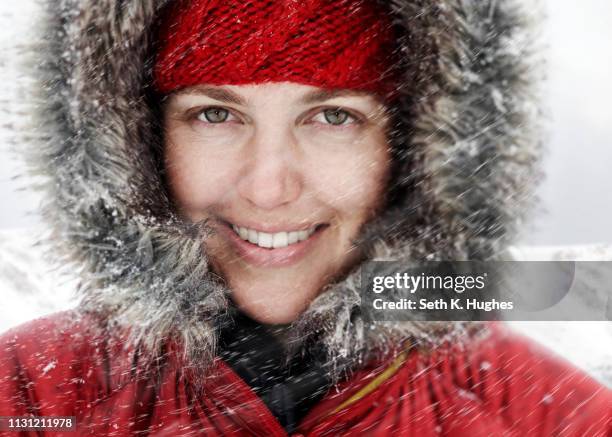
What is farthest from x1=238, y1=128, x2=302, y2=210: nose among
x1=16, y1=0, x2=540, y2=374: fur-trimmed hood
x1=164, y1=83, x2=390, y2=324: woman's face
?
x1=16, y1=0, x2=540, y2=374: fur-trimmed hood

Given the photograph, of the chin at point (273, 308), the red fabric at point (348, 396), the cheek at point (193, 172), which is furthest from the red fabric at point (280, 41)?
the red fabric at point (348, 396)

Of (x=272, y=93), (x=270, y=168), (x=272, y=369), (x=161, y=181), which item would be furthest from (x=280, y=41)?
(x=272, y=369)

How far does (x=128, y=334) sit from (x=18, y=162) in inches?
12.7

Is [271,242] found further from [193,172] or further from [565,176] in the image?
[565,176]

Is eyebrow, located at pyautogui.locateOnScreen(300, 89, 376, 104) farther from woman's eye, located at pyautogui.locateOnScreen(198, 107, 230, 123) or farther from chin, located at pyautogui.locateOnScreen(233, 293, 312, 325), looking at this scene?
chin, located at pyautogui.locateOnScreen(233, 293, 312, 325)

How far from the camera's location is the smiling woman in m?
0.81

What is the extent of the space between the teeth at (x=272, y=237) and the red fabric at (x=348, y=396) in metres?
0.22

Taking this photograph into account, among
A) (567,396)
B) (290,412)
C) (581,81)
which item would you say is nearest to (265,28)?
(581,81)

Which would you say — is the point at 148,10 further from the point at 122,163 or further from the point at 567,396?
the point at 567,396

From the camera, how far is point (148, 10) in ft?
2.73

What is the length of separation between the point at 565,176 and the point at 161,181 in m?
0.63

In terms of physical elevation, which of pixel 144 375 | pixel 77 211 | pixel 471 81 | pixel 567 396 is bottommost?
pixel 567 396

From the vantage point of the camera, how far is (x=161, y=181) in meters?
0.91

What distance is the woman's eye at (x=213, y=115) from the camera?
87 cm
